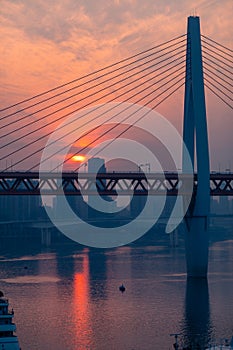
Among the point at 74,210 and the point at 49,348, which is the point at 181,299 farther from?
the point at 74,210

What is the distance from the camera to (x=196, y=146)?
4656cm

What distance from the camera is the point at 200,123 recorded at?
46.2 metres

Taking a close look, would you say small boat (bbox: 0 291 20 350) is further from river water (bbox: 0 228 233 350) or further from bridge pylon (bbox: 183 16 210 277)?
bridge pylon (bbox: 183 16 210 277)

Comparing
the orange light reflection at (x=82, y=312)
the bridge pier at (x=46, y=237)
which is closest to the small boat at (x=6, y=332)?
the orange light reflection at (x=82, y=312)

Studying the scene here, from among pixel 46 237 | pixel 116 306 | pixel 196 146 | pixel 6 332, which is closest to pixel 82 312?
pixel 116 306

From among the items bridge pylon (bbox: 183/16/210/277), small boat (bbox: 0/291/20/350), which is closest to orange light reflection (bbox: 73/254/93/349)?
small boat (bbox: 0/291/20/350)

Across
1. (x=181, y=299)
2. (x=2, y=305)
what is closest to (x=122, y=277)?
(x=181, y=299)

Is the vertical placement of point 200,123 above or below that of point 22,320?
above

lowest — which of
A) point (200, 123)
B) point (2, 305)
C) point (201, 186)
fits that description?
point (2, 305)

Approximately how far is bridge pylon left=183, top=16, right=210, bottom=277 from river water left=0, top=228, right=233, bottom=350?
2.68 m

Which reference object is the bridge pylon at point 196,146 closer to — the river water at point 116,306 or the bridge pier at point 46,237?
the river water at point 116,306

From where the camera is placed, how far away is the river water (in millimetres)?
33969

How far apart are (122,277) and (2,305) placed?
30745mm

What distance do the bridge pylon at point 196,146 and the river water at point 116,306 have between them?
2.68 meters
